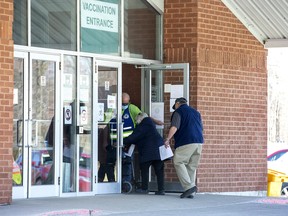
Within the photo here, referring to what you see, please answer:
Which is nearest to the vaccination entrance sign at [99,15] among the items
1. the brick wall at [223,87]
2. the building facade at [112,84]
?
the building facade at [112,84]

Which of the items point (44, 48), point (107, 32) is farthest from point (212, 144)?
point (44, 48)

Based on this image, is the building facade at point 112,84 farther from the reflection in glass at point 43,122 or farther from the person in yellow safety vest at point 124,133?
the person in yellow safety vest at point 124,133

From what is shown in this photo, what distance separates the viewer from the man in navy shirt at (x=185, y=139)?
53.3 ft

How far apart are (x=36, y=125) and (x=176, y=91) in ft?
10.5

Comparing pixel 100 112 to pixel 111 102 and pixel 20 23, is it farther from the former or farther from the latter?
pixel 20 23

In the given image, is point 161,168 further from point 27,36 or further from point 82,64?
point 27,36

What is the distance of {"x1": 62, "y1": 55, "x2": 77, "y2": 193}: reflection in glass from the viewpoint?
1632 centimetres

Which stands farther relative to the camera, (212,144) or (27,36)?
(212,144)

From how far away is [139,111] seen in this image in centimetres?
1769

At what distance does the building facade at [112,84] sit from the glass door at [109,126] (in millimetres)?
24

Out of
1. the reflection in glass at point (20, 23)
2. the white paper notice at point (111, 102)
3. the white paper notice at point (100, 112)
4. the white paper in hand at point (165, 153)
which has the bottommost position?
the white paper in hand at point (165, 153)

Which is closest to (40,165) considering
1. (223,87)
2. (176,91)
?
(176,91)

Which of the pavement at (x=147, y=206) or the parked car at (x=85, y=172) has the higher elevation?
the parked car at (x=85, y=172)

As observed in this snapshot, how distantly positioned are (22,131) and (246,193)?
5650 mm
